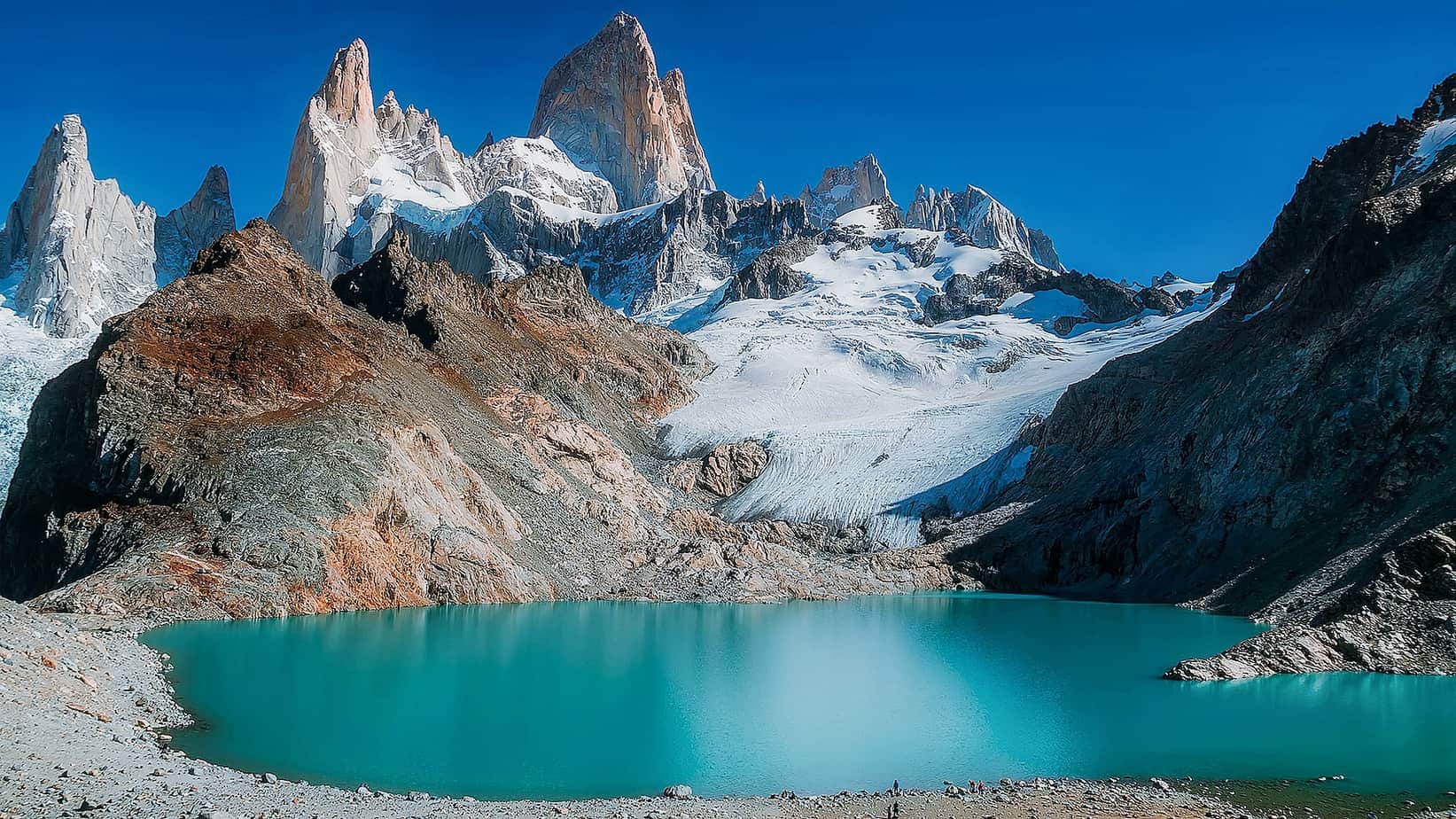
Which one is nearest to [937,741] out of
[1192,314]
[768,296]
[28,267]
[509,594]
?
[509,594]

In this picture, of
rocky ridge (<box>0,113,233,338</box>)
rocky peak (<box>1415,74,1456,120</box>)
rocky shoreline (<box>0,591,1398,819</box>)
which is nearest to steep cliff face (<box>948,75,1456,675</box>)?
rocky peak (<box>1415,74,1456,120</box>)

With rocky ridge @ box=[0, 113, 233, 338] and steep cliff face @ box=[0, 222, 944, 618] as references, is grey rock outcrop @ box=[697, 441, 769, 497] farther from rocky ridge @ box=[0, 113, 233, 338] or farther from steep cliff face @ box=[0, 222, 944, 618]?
rocky ridge @ box=[0, 113, 233, 338]

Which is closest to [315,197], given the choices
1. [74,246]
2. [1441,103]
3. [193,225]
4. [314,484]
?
[193,225]

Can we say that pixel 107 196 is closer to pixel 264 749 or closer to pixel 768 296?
pixel 768 296

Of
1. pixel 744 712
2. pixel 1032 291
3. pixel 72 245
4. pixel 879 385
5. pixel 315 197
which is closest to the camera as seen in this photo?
pixel 744 712

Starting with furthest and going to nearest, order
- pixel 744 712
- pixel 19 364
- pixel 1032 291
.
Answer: pixel 1032 291
pixel 19 364
pixel 744 712

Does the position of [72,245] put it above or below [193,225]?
below

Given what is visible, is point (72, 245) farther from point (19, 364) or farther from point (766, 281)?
point (766, 281)
